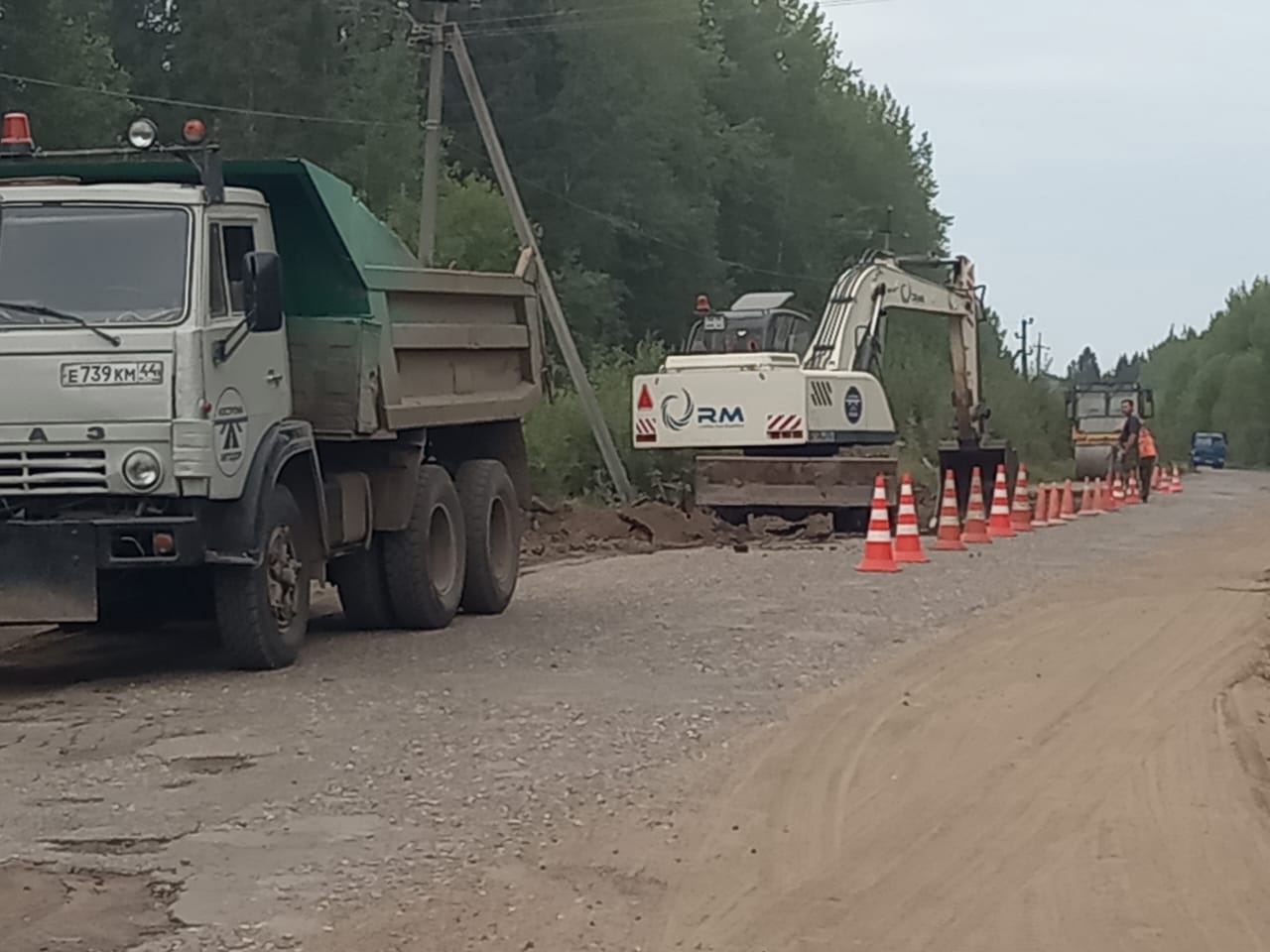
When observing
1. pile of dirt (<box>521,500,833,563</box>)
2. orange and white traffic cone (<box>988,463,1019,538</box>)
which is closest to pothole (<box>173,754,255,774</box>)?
pile of dirt (<box>521,500,833,563</box>)

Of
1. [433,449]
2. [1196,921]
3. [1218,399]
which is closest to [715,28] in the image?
[1218,399]

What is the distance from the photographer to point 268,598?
12.0 meters

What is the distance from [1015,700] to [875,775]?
235 centimetres

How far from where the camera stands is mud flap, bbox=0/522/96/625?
1123cm

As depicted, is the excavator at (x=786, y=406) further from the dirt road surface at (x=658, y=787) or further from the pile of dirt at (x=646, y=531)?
the dirt road surface at (x=658, y=787)

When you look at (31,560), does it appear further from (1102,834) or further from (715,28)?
(715,28)

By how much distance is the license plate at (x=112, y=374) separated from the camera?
1118 centimetres

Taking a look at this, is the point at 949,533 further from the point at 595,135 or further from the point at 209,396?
the point at 595,135

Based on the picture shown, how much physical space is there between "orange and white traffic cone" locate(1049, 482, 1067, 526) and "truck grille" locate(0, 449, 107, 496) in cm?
1816

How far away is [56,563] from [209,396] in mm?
1223

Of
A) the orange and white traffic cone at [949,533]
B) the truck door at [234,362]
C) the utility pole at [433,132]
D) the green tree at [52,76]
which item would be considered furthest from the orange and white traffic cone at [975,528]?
the green tree at [52,76]

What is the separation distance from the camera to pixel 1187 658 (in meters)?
12.9

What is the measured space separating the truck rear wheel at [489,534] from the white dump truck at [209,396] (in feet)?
2.86

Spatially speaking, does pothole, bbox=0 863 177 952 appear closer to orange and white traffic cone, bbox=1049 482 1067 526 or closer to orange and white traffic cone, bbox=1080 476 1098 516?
orange and white traffic cone, bbox=1049 482 1067 526
